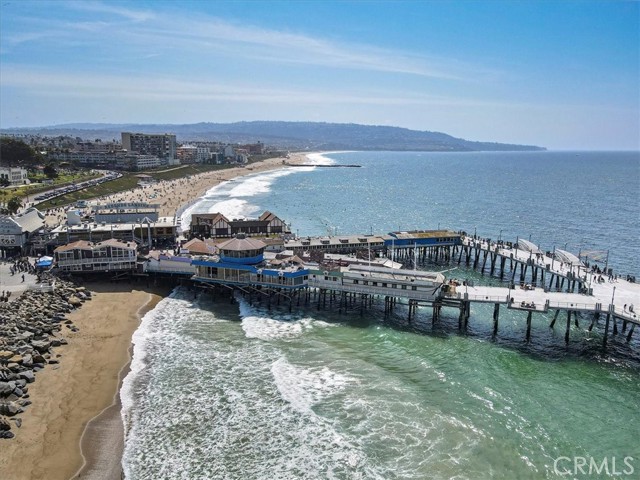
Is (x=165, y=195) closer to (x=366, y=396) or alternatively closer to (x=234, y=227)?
(x=234, y=227)

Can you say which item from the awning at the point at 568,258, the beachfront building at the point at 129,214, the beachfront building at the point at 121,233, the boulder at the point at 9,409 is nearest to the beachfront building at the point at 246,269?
the beachfront building at the point at 121,233

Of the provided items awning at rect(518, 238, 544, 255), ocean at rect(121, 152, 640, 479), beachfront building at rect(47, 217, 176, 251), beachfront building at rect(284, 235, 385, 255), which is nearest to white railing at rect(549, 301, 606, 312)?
ocean at rect(121, 152, 640, 479)

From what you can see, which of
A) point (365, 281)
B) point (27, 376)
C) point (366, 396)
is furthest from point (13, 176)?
point (366, 396)

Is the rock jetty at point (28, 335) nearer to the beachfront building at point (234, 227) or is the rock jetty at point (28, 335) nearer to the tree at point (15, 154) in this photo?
the beachfront building at point (234, 227)

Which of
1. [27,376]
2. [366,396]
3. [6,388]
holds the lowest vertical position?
[366,396]

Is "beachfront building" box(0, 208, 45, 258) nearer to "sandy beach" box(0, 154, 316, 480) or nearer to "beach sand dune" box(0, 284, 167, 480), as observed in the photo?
"beach sand dune" box(0, 284, 167, 480)

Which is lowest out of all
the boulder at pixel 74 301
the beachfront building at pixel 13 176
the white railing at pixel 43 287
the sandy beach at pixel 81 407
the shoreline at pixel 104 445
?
the shoreline at pixel 104 445
